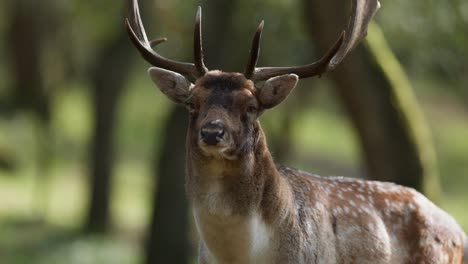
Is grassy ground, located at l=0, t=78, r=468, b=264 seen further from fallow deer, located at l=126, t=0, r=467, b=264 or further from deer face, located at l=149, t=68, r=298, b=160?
deer face, located at l=149, t=68, r=298, b=160

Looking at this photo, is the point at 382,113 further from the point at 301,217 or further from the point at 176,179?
the point at 176,179

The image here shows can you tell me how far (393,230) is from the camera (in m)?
9.27

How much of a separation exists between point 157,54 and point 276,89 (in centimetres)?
108

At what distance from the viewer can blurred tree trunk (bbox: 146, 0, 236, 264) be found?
15.4m

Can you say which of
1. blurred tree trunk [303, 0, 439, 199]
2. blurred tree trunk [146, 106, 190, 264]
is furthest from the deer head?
blurred tree trunk [146, 106, 190, 264]

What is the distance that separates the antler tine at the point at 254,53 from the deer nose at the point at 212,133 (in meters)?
0.67

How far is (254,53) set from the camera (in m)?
8.16

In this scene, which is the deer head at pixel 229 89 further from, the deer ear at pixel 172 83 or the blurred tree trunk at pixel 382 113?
the blurred tree trunk at pixel 382 113

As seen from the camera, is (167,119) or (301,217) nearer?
(301,217)

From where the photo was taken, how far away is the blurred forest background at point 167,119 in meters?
12.8

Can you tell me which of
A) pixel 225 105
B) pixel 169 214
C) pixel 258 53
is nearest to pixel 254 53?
pixel 258 53

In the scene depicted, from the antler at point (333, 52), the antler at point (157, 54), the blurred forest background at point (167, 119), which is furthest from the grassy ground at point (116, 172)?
the antler at point (157, 54)

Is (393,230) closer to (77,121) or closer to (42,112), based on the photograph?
(42,112)

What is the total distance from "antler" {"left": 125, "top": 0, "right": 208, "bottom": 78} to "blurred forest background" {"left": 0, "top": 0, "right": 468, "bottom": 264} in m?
3.77
